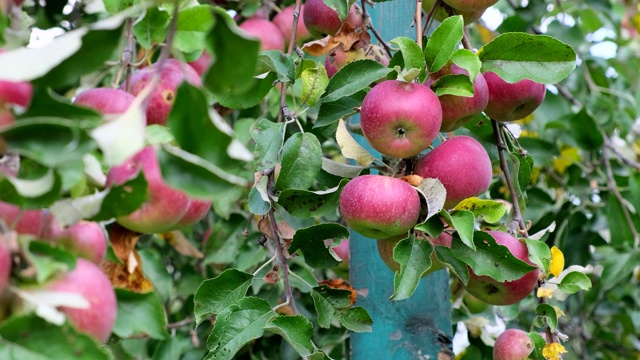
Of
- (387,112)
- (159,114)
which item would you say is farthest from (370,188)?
(159,114)

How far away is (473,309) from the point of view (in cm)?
146

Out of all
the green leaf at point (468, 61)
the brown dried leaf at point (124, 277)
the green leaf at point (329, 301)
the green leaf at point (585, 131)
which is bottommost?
the green leaf at point (585, 131)

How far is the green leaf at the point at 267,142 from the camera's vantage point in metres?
0.89

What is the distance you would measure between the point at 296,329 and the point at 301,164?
0.61ft

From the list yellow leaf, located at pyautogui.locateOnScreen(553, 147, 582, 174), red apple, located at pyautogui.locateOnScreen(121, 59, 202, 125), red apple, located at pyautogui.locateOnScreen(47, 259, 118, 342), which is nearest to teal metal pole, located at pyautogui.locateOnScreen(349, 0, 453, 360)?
red apple, located at pyautogui.locateOnScreen(121, 59, 202, 125)

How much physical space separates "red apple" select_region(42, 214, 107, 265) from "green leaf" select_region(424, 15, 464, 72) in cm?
42

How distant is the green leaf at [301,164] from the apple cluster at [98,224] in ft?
0.67

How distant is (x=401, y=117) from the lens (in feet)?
2.68

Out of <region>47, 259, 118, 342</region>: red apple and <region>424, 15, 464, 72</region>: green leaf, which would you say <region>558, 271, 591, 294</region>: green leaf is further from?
<region>47, 259, 118, 342</region>: red apple

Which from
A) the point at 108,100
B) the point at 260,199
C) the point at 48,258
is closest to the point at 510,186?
the point at 260,199

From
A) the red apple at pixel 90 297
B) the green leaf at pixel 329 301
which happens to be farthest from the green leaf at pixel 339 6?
the red apple at pixel 90 297

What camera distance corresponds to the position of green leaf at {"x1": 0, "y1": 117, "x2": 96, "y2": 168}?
45 centimetres

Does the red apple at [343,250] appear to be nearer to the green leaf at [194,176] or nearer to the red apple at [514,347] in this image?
the red apple at [514,347]

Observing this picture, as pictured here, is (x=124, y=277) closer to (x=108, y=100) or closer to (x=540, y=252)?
(x=108, y=100)
